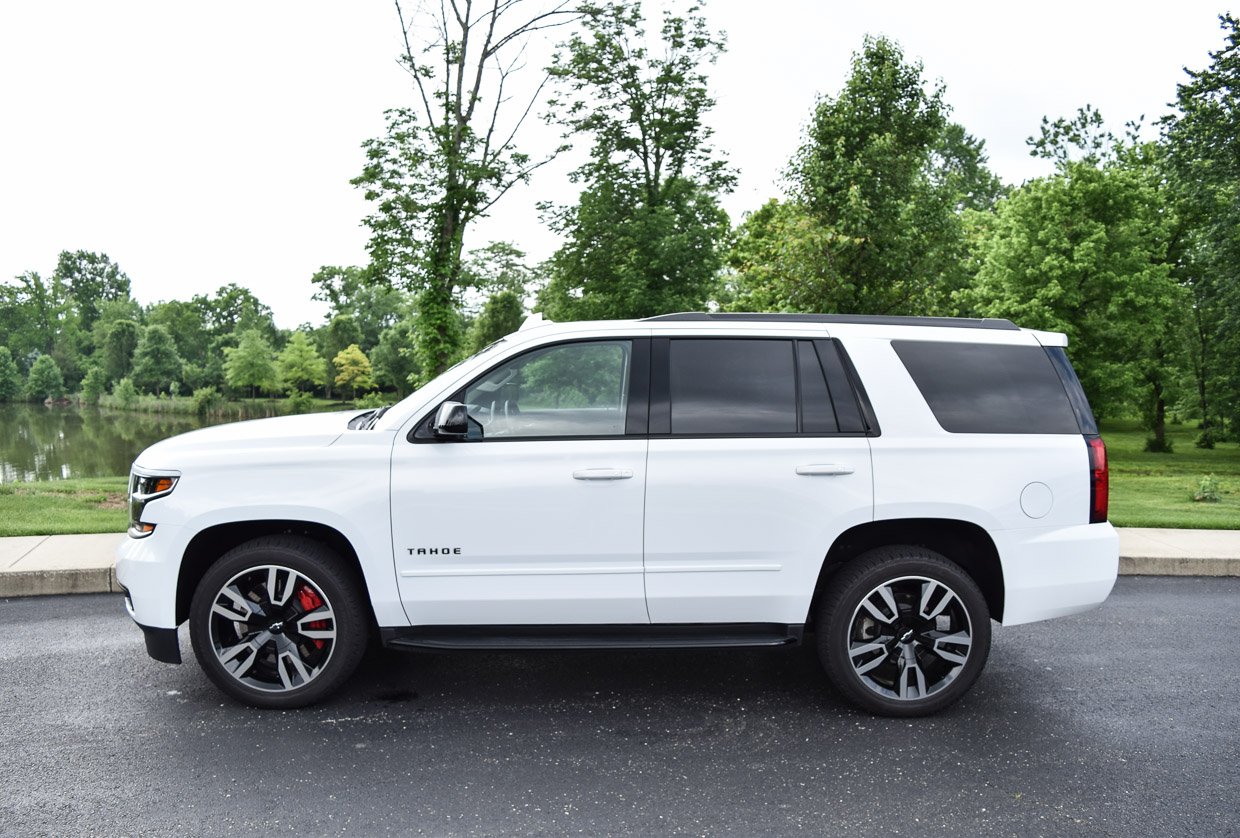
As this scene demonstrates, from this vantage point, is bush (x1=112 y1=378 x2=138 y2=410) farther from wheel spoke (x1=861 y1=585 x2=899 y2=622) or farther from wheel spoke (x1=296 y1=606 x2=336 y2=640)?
wheel spoke (x1=861 y1=585 x2=899 y2=622)

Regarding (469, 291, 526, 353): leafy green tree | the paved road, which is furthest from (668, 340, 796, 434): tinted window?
(469, 291, 526, 353): leafy green tree

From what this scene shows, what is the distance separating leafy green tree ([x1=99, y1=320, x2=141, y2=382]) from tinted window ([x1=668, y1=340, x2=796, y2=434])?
89.8 metres

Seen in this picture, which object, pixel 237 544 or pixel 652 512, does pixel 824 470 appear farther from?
pixel 237 544

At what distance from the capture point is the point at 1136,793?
12.2 feet

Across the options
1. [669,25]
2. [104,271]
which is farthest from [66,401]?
[669,25]

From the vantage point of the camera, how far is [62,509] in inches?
459

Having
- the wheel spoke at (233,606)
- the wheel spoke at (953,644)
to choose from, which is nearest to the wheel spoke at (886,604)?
the wheel spoke at (953,644)

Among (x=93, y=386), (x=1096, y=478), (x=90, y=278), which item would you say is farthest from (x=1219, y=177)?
(x=90, y=278)

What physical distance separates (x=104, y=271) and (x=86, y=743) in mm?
137880

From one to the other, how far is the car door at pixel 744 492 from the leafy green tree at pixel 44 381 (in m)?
92.3

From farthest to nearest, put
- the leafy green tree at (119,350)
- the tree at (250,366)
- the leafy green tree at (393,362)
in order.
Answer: the leafy green tree at (119,350) < the tree at (250,366) < the leafy green tree at (393,362)

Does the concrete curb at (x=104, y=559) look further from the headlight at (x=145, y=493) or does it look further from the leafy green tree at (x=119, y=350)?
the leafy green tree at (x=119, y=350)

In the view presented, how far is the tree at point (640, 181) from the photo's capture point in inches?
938

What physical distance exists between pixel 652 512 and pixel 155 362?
280 ft
